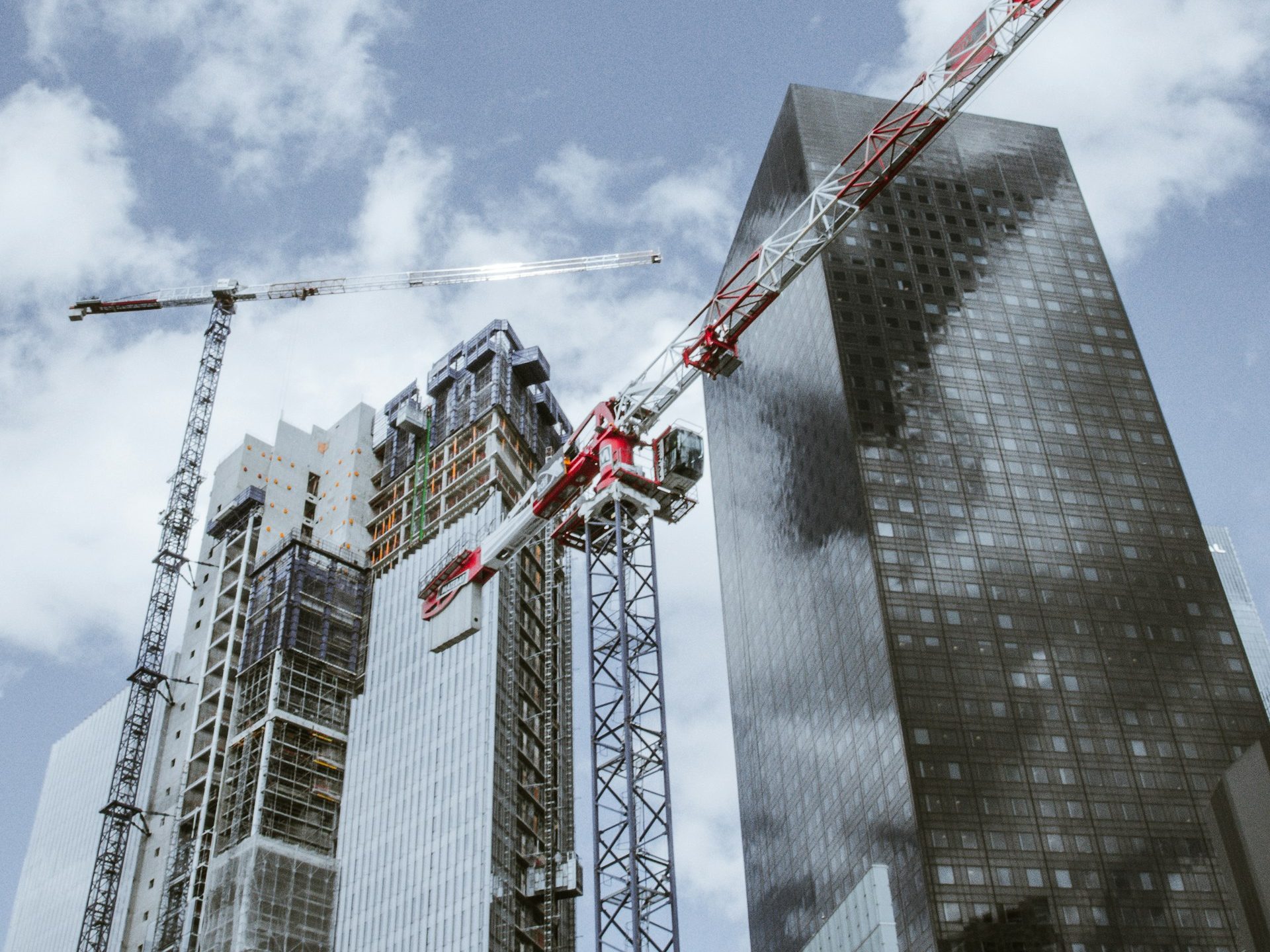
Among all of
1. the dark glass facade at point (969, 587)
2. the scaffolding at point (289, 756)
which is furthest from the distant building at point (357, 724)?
the dark glass facade at point (969, 587)

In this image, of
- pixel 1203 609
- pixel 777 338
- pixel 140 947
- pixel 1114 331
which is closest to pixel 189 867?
pixel 140 947

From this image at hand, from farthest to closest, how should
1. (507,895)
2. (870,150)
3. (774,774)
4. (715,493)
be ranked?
(715,493) → (774,774) → (507,895) → (870,150)

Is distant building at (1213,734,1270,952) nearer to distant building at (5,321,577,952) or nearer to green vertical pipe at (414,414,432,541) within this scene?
distant building at (5,321,577,952)

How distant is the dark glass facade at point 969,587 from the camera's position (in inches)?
4496

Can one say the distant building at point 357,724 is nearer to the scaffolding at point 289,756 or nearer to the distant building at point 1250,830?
the scaffolding at point 289,756

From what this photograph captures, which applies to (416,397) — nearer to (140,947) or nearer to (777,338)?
(777,338)

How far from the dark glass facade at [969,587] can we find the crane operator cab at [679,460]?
5267 cm

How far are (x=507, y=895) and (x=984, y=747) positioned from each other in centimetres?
4041

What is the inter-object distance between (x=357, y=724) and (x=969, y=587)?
5567cm

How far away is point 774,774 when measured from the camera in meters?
150

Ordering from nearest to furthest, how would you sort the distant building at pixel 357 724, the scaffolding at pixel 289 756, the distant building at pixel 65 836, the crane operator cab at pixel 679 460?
the crane operator cab at pixel 679 460 < the distant building at pixel 357 724 < the scaffolding at pixel 289 756 < the distant building at pixel 65 836

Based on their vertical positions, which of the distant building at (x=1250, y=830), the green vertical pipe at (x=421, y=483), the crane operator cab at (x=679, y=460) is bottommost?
the distant building at (x=1250, y=830)

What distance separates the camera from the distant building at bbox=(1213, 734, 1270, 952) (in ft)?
133

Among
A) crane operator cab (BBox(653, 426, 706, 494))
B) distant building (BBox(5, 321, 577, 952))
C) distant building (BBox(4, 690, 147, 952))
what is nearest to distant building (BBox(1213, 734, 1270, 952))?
crane operator cab (BBox(653, 426, 706, 494))
